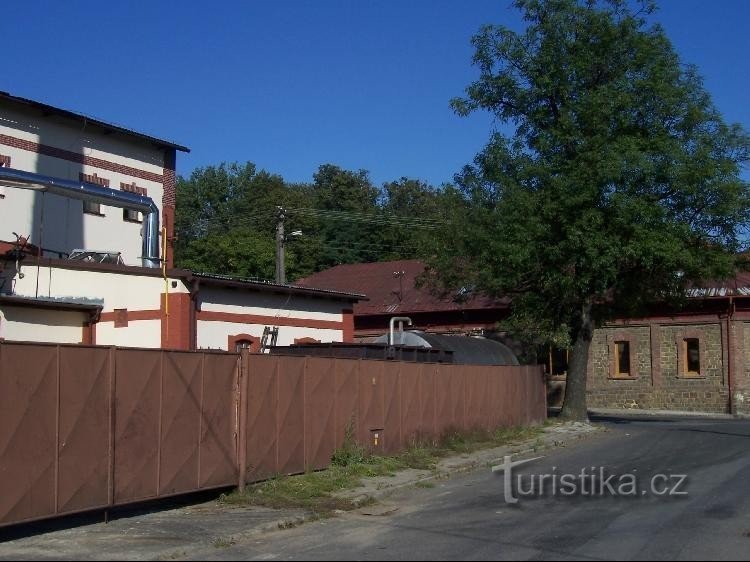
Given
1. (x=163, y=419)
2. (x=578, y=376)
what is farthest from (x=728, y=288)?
(x=163, y=419)

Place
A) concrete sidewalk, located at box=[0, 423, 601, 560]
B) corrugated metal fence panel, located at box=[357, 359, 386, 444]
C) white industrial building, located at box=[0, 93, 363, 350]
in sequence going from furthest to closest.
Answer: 1. white industrial building, located at box=[0, 93, 363, 350]
2. corrugated metal fence panel, located at box=[357, 359, 386, 444]
3. concrete sidewalk, located at box=[0, 423, 601, 560]

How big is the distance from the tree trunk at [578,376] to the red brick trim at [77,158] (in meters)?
16.2

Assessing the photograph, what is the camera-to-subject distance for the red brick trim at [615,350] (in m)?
40.0

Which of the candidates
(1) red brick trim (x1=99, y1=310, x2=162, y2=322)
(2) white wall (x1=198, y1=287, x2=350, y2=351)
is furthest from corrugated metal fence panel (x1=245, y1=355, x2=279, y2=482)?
(2) white wall (x1=198, y1=287, x2=350, y2=351)

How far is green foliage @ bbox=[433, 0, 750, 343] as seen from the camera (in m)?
24.3

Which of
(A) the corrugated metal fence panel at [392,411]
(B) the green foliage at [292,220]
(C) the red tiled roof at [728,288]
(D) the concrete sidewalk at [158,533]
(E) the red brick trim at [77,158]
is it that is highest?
(B) the green foliage at [292,220]

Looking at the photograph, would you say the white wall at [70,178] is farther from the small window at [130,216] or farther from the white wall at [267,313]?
the white wall at [267,313]

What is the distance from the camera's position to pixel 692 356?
38812 millimetres

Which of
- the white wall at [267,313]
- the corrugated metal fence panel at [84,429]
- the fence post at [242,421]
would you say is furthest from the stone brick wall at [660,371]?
the corrugated metal fence panel at [84,429]

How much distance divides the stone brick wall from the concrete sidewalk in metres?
27.7

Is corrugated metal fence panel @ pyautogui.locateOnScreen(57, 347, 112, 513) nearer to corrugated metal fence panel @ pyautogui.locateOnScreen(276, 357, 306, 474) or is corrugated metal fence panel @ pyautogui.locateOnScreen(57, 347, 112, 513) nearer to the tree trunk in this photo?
corrugated metal fence panel @ pyautogui.locateOnScreen(276, 357, 306, 474)

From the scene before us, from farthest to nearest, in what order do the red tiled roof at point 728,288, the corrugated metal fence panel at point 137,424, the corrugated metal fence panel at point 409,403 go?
the red tiled roof at point 728,288 → the corrugated metal fence panel at point 409,403 → the corrugated metal fence panel at point 137,424

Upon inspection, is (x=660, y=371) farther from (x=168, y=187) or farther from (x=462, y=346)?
(x=168, y=187)

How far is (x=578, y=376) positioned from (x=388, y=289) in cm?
2006
